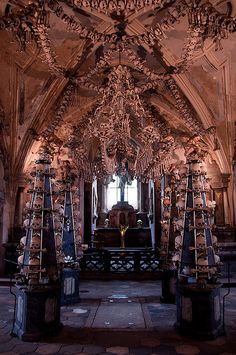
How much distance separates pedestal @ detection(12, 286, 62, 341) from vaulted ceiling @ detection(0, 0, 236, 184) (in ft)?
9.84

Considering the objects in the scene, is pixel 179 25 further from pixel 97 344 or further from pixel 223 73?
pixel 97 344

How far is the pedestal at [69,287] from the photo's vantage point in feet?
21.5

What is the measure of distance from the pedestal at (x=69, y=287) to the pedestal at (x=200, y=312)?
2.65 meters

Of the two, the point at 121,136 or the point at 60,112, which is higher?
the point at 60,112

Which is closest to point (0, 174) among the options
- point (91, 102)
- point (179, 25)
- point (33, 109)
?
point (33, 109)

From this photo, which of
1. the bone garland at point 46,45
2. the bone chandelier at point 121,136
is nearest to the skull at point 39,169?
the bone garland at point 46,45

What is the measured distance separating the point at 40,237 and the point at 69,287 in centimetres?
217

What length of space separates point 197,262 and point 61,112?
12.2ft

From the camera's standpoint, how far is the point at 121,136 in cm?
720

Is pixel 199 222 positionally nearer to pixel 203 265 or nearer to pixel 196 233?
pixel 196 233

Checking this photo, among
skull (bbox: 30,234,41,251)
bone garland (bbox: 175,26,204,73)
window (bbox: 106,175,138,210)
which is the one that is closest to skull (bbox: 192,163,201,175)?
bone garland (bbox: 175,26,204,73)

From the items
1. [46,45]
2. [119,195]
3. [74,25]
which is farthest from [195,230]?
[119,195]

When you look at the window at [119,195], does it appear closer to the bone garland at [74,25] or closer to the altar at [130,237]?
the altar at [130,237]

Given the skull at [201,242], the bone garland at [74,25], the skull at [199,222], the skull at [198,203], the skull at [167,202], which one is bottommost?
the skull at [201,242]
